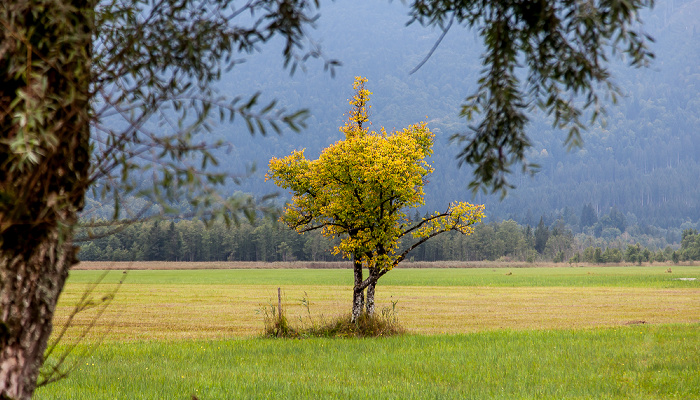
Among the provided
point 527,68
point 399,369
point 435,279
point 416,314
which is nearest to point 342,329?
point 399,369

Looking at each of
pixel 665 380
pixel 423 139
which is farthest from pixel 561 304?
pixel 665 380

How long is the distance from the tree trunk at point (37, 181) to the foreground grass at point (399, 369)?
688 cm

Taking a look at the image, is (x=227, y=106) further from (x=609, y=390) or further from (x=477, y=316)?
(x=477, y=316)

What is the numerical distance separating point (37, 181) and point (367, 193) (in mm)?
15770

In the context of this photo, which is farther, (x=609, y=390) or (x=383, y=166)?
(x=383, y=166)

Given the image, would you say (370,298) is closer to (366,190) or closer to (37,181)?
(366,190)

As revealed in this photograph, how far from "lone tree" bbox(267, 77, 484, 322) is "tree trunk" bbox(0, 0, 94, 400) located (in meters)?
14.4

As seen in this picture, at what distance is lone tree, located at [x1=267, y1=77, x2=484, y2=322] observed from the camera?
18328mm

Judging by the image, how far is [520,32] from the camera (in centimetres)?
442

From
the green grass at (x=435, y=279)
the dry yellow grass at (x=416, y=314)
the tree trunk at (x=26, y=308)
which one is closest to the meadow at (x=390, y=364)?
the dry yellow grass at (x=416, y=314)

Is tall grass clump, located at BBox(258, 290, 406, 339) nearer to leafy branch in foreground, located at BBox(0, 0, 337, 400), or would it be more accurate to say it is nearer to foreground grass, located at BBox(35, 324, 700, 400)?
foreground grass, located at BBox(35, 324, 700, 400)

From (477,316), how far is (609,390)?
66.0 ft

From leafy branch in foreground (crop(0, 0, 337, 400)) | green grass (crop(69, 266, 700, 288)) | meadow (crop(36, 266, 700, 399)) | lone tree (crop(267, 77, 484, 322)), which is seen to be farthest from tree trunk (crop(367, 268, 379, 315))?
green grass (crop(69, 266, 700, 288))

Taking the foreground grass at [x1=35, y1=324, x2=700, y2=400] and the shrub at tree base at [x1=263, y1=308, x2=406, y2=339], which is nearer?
the foreground grass at [x1=35, y1=324, x2=700, y2=400]
